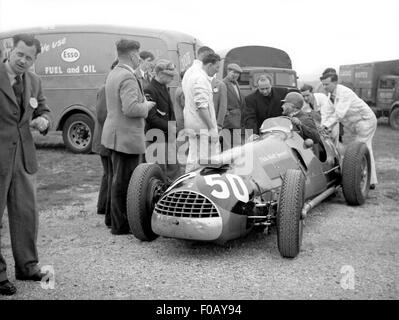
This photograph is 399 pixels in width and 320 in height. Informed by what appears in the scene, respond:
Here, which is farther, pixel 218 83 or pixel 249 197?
pixel 218 83

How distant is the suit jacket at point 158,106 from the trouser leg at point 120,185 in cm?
91

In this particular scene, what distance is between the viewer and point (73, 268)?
14.2ft

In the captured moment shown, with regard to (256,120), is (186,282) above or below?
below

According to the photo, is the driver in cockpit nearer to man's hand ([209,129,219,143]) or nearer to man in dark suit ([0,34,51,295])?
man's hand ([209,129,219,143])

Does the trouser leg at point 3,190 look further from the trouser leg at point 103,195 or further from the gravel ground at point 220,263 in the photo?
the trouser leg at point 103,195

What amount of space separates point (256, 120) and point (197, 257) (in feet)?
10.7

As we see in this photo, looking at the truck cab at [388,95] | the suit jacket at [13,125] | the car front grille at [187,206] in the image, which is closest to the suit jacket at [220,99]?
the car front grille at [187,206]

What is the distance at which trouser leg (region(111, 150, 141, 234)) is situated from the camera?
5219 millimetres

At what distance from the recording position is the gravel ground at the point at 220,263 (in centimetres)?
384

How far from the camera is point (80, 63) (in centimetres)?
1116

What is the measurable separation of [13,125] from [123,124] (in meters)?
1.49

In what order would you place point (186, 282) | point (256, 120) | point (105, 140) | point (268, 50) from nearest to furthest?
point (186, 282) < point (105, 140) < point (256, 120) < point (268, 50)
